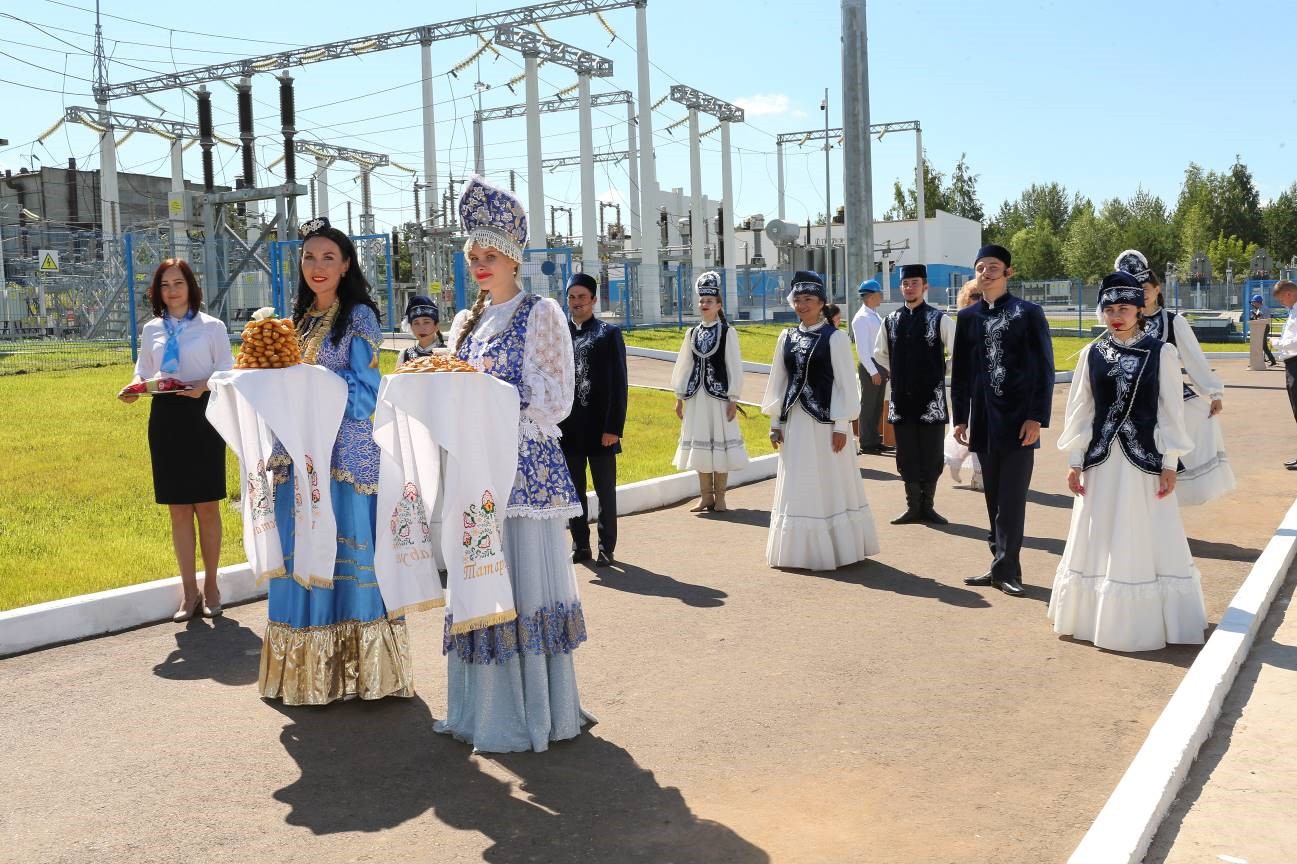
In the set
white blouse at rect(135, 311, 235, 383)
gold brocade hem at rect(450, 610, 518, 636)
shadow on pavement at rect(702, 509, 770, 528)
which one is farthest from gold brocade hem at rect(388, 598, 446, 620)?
shadow on pavement at rect(702, 509, 770, 528)

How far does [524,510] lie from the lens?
4.74 meters

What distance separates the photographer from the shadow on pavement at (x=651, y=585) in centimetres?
754

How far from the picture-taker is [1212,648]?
18.5ft

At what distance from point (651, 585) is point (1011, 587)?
236 cm

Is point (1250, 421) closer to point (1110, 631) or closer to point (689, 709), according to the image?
point (1110, 631)

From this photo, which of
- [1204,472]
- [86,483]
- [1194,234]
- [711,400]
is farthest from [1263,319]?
[1194,234]

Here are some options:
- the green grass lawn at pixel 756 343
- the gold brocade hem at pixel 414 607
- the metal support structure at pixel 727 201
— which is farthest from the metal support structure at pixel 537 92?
the gold brocade hem at pixel 414 607

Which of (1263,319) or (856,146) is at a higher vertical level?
(856,146)

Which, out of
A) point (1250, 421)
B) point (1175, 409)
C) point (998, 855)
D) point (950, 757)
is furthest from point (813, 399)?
point (1250, 421)

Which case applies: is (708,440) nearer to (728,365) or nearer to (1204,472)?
(728,365)

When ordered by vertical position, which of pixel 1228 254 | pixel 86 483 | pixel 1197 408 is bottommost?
pixel 86 483

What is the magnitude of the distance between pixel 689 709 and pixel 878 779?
1.11 meters

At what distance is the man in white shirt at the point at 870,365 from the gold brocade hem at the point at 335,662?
8.01 m

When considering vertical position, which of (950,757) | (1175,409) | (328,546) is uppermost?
(1175,409)
